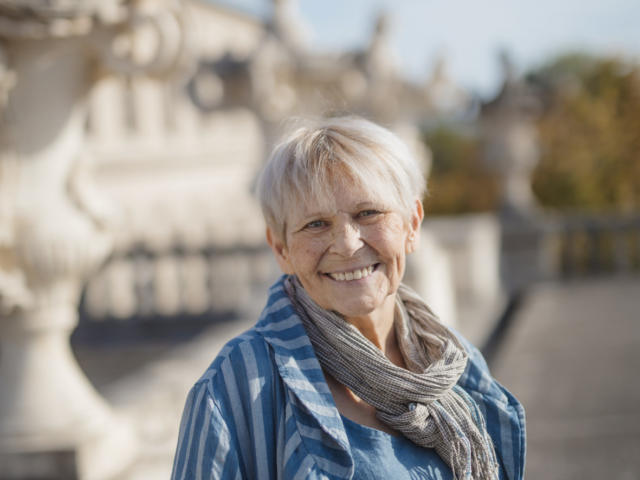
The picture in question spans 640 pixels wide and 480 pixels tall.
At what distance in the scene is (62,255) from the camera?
3549 mm

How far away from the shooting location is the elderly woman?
1664mm

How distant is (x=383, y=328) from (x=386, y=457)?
0.39m

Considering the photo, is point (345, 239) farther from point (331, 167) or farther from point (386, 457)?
point (386, 457)

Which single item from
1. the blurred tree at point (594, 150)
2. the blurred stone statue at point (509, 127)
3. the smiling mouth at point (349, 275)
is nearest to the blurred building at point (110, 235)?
the smiling mouth at point (349, 275)

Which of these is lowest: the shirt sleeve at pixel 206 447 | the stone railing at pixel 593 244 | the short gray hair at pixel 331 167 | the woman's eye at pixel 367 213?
the stone railing at pixel 593 244

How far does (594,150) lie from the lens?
86.6 feet

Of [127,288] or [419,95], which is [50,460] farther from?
[419,95]

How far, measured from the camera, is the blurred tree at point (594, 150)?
22.8 metres

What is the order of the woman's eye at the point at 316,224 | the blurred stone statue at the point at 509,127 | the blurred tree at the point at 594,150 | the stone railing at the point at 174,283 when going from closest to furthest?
the woman's eye at the point at 316,224 → the stone railing at the point at 174,283 → the blurred stone statue at the point at 509,127 → the blurred tree at the point at 594,150

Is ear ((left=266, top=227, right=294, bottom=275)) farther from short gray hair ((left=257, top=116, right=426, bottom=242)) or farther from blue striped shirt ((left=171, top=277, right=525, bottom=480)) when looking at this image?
blue striped shirt ((left=171, top=277, right=525, bottom=480))

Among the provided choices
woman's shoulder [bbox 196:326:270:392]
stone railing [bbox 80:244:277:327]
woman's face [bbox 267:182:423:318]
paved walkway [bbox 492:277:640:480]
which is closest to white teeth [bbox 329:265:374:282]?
woman's face [bbox 267:182:423:318]

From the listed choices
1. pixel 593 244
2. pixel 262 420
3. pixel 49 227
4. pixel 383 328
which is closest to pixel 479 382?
pixel 383 328

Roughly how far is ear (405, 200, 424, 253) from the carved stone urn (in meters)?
2.02

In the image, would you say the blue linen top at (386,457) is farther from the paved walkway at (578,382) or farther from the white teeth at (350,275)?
the paved walkway at (578,382)
